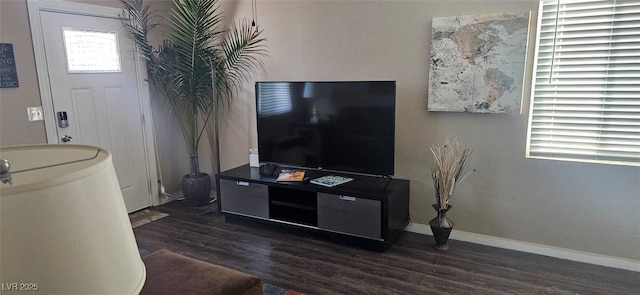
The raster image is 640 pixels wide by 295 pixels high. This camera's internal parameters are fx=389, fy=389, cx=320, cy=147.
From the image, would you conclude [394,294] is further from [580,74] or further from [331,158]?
[580,74]

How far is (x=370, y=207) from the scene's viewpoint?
3086 millimetres

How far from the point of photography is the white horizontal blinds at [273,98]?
11.6 ft

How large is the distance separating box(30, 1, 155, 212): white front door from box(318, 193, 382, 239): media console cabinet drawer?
2162 millimetres

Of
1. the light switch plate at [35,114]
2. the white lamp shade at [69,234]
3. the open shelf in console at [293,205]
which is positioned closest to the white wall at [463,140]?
the open shelf in console at [293,205]

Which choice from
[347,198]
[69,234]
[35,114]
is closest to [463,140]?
[347,198]

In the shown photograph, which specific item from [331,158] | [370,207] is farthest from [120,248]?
[331,158]

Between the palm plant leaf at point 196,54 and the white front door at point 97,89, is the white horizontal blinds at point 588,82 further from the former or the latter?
the white front door at point 97,89

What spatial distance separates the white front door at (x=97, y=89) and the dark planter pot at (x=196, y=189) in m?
0.42

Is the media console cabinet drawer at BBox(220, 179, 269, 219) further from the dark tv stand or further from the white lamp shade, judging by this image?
the white lamp shade

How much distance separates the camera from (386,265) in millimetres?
2918

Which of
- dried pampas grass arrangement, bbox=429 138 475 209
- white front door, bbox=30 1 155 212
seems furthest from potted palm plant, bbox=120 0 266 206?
dried pampas grass arrangement, bbox=429 138 475 209

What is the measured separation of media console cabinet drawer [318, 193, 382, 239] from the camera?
10.1 feet

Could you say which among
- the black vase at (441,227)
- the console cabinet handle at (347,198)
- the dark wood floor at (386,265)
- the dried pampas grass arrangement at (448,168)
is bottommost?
the dark wood floor at (386,265)

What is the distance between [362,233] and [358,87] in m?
1.19
